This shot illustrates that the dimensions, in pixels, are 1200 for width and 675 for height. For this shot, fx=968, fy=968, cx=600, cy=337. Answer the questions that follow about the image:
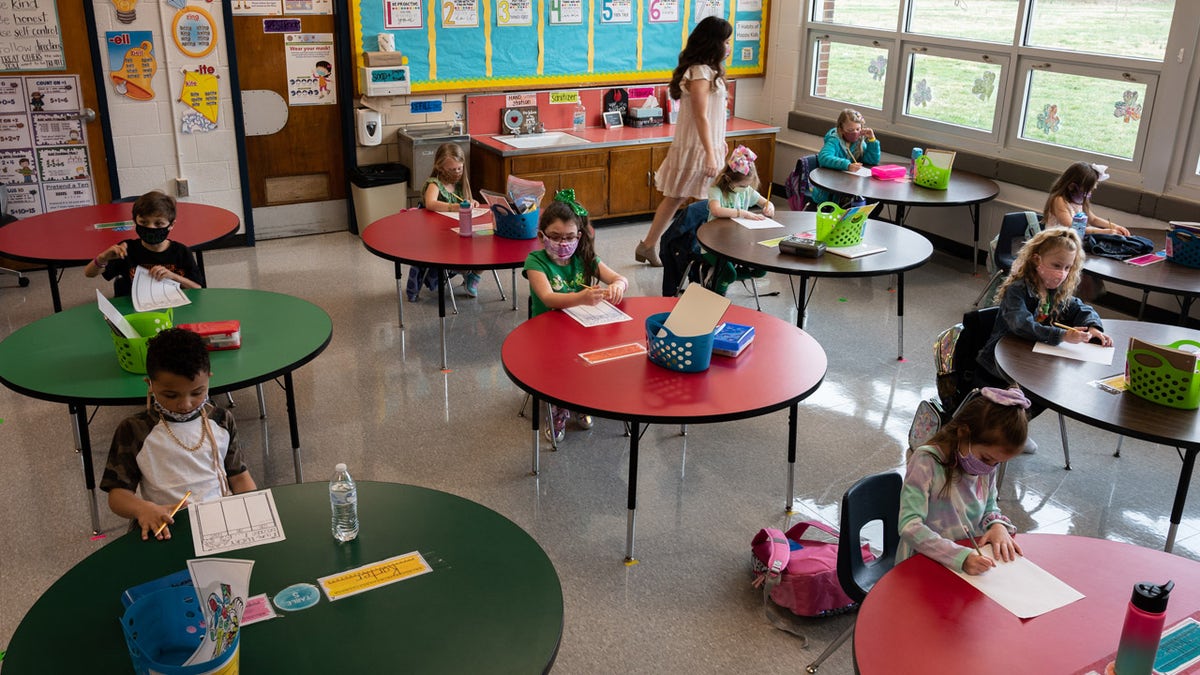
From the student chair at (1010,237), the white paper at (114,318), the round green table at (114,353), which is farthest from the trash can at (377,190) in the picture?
the student chair at (1010,237)

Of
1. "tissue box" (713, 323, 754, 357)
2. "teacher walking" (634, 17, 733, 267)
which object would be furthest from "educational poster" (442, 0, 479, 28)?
"tissue box" (713, 323, 754, 357)

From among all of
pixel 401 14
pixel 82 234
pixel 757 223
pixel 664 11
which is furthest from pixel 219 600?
pixel 664 11

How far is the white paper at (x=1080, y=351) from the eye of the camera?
3654mm

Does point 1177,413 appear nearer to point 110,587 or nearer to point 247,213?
point 110,587

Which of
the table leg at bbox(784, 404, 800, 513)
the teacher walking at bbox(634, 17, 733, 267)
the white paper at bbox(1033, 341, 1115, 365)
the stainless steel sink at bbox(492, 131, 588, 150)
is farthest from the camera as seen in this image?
the stainless steel sink at bbox(492, 131, 588, 150)

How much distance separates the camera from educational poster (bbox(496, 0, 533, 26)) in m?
7.72

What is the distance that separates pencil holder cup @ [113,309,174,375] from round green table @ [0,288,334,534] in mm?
39

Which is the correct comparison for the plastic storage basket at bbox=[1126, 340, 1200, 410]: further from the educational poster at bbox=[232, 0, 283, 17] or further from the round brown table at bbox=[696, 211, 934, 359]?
the educational poster at bbox=[232, 0, 283, 17]

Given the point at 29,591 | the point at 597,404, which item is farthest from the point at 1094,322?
the point at 29,591

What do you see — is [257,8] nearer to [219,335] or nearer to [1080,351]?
[219,335]

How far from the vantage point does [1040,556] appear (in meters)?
2.43

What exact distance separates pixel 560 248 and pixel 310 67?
4.01 m

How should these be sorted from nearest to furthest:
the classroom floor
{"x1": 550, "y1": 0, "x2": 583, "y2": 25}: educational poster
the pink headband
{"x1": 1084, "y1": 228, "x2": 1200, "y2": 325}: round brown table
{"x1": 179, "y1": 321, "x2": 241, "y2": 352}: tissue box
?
the classroom floor, {"x1": 179, "y1": 321, "x2": 241, "y2": 352}: tissue box, {"x1": 1084, "y1": 228, "x2": 1200, "y2": 325}: round brown table, the pink headband, {"x1": 550, "y1": 0, "x2": 583, "y2": 25}: educational poster

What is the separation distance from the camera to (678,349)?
339 cm
